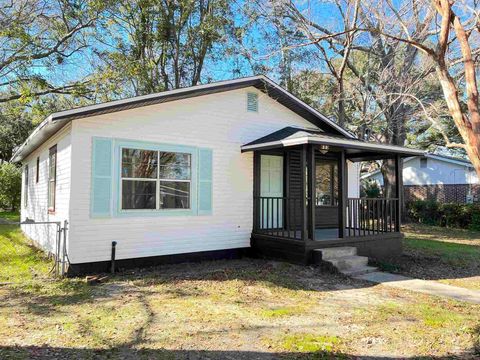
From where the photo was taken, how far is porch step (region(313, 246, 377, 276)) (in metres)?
8.11

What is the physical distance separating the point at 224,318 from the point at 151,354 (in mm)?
Answer: 1349

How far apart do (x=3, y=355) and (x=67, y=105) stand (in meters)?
19.4

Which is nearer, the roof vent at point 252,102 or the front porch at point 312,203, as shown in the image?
the front porch at point 312,203

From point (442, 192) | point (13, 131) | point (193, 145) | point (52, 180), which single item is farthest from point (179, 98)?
point (13, 131)

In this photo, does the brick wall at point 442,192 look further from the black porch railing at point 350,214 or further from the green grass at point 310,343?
the green grass at point 310,343

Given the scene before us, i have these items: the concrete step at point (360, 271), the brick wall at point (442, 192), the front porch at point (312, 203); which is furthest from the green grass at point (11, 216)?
the brick wall at point (442, 192)

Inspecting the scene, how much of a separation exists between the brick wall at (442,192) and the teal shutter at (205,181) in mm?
18890

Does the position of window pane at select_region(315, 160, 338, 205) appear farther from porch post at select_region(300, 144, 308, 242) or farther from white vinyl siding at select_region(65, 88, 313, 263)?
porch post at select_region(300, 144, 308, 242)

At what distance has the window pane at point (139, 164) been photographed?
806cm

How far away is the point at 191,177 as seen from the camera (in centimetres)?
895

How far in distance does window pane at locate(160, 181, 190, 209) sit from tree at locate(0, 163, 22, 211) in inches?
686

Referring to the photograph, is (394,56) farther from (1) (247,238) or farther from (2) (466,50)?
(2) (466,50)

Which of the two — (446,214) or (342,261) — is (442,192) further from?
(342,261)

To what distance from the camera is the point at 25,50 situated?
570 inches
